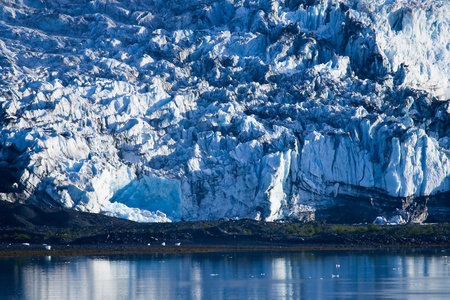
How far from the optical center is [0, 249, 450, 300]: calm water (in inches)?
1179

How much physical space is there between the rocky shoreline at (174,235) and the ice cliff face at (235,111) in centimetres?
214

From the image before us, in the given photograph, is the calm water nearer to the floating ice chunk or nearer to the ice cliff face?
the ice cliff face

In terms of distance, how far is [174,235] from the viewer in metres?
50.7

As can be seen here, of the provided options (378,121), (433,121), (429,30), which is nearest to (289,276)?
(378,121)

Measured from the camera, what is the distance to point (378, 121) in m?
58.5

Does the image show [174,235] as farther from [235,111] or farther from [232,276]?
[232,276]

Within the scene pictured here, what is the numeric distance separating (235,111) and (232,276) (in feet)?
89.7

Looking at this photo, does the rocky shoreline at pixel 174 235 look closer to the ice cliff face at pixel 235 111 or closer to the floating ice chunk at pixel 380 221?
the floating ice chunk at pixel 380 221

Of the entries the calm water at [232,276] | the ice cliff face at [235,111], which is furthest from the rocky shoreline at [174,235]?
the calm water at [232,276]

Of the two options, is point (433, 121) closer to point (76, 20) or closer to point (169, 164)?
point (169, 164)

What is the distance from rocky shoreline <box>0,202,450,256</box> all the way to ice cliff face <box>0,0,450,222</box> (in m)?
2.14

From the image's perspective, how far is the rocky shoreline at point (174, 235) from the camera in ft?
159

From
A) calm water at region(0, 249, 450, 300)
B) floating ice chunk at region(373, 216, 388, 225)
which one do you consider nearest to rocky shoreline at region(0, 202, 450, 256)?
floating ice chunk at region(373, 216, 388, 225)

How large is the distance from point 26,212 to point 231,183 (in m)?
14.6
